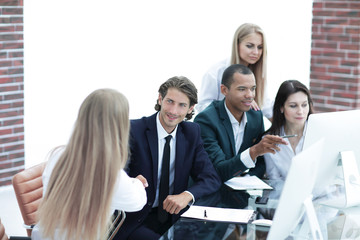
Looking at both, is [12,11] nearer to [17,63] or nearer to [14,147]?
[17,63]

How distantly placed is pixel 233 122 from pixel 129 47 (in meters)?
2.73

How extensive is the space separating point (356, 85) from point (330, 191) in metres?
2.68

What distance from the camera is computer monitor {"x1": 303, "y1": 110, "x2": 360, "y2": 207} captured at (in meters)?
2.45

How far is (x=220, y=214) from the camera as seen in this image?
249cm

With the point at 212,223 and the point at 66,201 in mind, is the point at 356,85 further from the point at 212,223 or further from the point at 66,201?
the point at 66,201

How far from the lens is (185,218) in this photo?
2.42 metres

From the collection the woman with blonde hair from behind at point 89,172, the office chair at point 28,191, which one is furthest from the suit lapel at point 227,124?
the woman with blonde hair from behind at point 89,172

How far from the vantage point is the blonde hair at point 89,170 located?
193cm

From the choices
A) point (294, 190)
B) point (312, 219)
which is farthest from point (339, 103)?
point (294, 190)

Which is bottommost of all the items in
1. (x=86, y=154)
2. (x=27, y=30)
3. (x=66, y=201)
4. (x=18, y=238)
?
(x=18, y=238)

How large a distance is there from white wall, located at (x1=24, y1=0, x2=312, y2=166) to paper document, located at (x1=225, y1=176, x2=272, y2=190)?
2552mm

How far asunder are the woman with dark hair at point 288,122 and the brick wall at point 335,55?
2267 mm

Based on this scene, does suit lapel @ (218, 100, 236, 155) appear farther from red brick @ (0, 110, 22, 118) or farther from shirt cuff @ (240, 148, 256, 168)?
red brick @ (0, 110, 22, 118)

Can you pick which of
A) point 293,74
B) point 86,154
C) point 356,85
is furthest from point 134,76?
point 86,154
